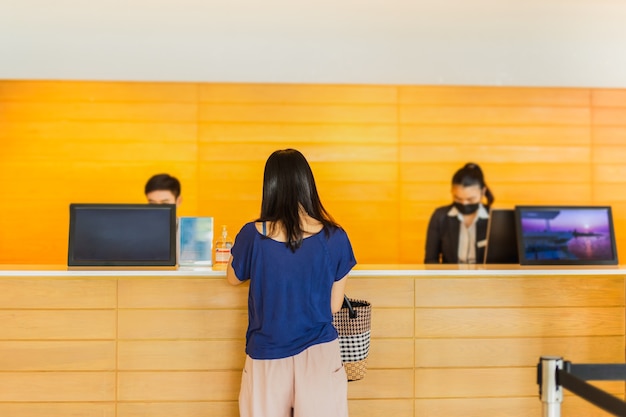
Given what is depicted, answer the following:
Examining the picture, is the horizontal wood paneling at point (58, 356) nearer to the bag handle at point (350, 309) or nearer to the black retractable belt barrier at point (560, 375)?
the bag handle at point (350, 309)

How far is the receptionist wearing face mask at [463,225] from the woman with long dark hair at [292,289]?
219 centimetres

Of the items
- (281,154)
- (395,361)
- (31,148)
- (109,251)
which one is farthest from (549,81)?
(31,148)

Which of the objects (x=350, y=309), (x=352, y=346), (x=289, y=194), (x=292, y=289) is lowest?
(x=352, y=346)

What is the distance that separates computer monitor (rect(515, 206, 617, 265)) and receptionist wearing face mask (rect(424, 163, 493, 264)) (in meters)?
0.78

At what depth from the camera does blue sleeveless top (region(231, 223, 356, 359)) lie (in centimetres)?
276

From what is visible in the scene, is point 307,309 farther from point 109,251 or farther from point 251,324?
point 109,251

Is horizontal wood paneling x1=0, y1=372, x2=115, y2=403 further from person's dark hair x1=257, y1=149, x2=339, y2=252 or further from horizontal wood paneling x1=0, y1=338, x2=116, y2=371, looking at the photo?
person's dark hair x1=257, y1=149, x2=339, y2=252

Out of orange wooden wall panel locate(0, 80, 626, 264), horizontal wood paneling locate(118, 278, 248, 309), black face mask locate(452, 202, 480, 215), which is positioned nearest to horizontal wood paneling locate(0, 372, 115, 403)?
horizontal wood paneling locate(118, 278, 248, 309)

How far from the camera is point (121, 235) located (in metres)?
3.67

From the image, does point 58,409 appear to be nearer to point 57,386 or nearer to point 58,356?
point 57,386

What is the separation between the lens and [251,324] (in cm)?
296

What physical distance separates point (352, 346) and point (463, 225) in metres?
1.97

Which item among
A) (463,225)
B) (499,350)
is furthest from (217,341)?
(463,225)

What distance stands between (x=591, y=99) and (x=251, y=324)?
5.11 meters
